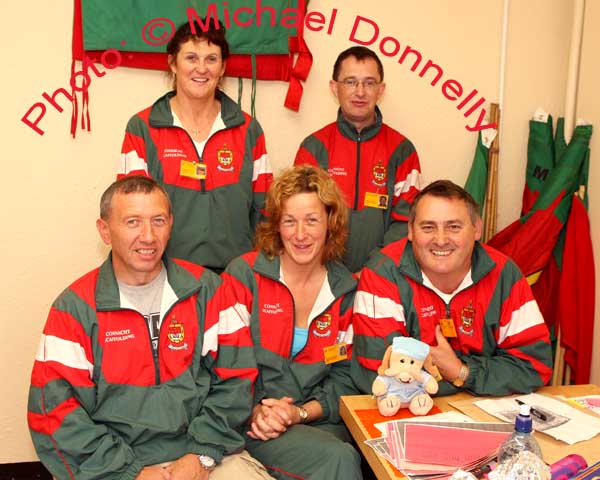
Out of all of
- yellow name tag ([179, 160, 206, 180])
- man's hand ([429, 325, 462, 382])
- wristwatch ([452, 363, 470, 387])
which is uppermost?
yellow name tag ([179, 160, 206, 180])

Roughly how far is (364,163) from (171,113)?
91cm

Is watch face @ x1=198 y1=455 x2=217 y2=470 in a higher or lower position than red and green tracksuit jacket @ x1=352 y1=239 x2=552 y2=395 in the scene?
lower

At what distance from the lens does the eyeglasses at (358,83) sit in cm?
303

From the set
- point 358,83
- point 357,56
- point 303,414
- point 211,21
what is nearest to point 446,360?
point 303,414

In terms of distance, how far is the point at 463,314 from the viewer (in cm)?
242

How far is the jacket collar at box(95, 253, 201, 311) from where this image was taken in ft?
7.07

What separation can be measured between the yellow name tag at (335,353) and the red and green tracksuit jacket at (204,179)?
680 mm

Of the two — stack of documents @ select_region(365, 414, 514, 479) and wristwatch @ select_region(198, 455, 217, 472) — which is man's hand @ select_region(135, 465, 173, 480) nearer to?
wristwatch @ select_region(198, 455, 217, 472)

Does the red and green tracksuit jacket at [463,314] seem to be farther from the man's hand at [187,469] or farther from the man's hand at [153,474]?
the man's hand at [153,474]

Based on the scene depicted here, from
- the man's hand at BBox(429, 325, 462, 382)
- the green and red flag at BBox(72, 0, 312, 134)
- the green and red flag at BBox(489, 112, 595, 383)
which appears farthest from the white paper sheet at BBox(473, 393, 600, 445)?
the green and red flag at BBox(72, 0, 312, 134)

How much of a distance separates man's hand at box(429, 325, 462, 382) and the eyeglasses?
1.28 meters

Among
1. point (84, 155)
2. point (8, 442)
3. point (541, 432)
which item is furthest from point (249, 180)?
point (8, 442)

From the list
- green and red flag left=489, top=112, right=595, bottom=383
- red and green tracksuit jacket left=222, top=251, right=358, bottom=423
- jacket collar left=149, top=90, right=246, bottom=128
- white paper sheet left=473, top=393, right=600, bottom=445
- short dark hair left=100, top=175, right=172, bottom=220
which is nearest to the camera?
white paper sheet left=473, top=393, right=600, bottom=445

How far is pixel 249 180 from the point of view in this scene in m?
2.94
